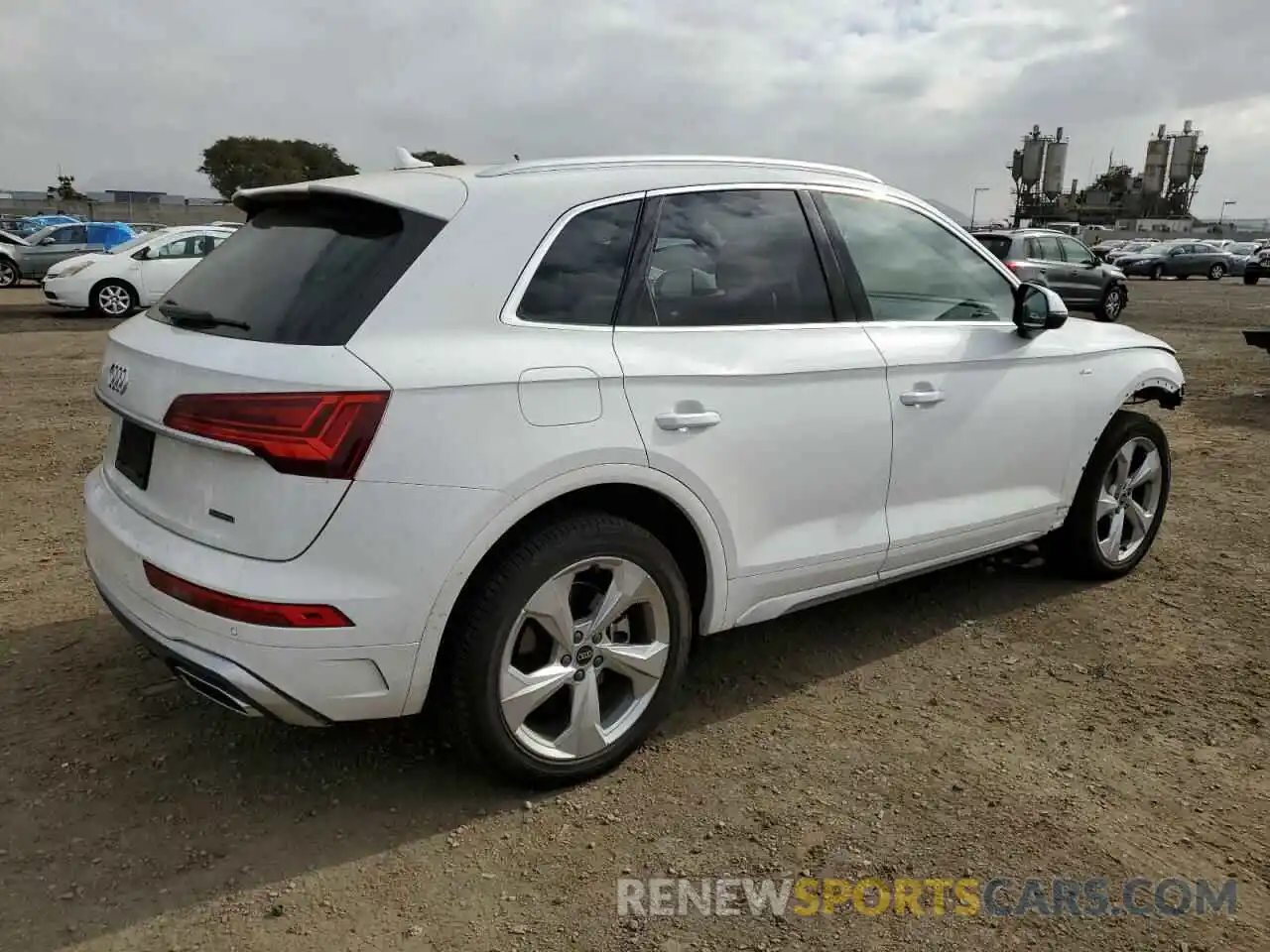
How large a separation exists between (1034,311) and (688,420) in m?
1.81

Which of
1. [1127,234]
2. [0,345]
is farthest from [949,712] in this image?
[1127,234]

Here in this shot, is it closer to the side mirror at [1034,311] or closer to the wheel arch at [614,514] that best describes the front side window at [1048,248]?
the side mirror at [1034,311]

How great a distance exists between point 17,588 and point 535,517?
2.90 meters

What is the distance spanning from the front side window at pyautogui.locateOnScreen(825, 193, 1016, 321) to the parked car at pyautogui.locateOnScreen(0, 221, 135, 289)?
72.0 ft

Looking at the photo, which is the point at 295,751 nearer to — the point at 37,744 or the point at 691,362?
the point at 37,744

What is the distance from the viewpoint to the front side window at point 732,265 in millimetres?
2938

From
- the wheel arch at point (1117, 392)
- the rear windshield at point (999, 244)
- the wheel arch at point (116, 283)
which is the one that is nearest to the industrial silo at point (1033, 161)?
the rear windshield at point (999, 244)

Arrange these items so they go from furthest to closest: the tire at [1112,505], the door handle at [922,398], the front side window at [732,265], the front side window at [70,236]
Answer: the front side window at [70,236] < the tire at [1112,505] < the door handle at [922,398] < the front side window at [732,265]

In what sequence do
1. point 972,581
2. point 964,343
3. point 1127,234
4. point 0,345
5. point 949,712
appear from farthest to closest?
point 1127,234 → point 0,345 → point 972,581 → point 964,343 → point 949,712

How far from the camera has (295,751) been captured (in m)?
3.05

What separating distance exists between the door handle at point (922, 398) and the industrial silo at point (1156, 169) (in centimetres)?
10997

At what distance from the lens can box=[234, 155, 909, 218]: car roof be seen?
2693 millimetres

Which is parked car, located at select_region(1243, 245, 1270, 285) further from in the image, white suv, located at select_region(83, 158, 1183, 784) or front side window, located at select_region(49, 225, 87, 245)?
white suv, located at select_region(83, 158, 1183, 784)

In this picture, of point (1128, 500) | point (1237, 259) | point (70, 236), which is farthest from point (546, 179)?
point (1237, 259)
